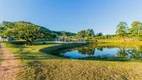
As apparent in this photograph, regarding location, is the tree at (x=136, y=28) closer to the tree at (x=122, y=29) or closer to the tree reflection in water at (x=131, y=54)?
the tree at (x=122, y=29)

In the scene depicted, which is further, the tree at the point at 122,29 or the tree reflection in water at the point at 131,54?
the tree at the point at 122,29

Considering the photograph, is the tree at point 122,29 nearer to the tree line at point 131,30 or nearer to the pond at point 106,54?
the tree line at point 131,30

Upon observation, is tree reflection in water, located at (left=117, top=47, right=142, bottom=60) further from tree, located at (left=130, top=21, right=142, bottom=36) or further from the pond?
tree, located at (left=130, top=21, right=142, bottom=36)

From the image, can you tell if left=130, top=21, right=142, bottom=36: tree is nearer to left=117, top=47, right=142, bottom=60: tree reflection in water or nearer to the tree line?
the tree line

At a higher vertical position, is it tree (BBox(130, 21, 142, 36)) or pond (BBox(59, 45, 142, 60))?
tree (BBox(130, 21, 142, 36))

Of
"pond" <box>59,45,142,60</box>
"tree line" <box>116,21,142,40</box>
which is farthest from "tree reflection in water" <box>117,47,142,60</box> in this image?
"tree line" <box>116,21,142,40</box>

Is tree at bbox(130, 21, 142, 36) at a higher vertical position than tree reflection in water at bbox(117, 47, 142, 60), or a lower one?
higher

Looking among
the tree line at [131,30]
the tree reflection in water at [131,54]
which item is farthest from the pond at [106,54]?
the tree line at [131,30]

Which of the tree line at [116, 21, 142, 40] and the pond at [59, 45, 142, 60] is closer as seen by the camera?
the pond at [59, 45, 142, 60]

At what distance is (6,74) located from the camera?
28.7 feet

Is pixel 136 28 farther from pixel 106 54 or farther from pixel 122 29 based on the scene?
pixel 106 54

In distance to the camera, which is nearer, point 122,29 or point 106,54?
point 106,54

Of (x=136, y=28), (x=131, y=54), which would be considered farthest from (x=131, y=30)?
(x=131, y=54)

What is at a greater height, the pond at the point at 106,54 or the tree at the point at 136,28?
the tree at the point at 136,28
